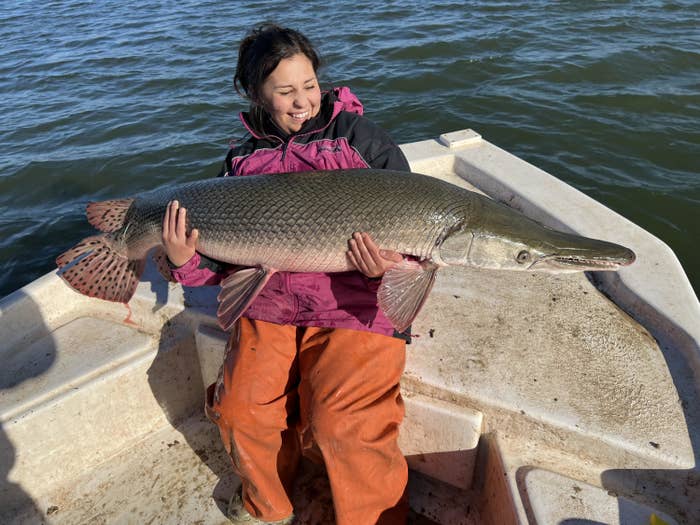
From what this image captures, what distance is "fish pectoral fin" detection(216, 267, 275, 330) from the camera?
8.19 ft

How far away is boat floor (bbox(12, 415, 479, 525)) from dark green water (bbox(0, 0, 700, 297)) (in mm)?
3614

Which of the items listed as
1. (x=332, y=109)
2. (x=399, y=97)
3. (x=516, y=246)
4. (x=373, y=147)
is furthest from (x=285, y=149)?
(x=399, y=97)

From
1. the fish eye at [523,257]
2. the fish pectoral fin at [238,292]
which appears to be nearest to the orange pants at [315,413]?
the fish pectoral fin at [238,292]

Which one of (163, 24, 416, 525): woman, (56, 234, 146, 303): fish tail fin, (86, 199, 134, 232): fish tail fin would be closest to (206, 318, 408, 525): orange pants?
(163, 24, 416, 525): woman

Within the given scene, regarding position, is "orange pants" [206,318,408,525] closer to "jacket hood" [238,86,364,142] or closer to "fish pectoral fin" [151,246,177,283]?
"fish pectoral fin" [151,246,177,283]

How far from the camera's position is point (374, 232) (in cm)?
247

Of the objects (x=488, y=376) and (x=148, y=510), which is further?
(x=148, y=510)

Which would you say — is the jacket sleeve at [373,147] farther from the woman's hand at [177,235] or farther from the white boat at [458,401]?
the woman's hand at [177,235]

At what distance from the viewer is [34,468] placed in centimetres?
271

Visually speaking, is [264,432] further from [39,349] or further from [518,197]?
[518,197]

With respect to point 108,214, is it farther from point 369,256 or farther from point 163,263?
point 369,256

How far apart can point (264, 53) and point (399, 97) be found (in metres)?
6.35

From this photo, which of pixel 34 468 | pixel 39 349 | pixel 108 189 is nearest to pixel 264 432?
pixel 34 468

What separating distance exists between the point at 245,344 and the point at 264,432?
44 cm
